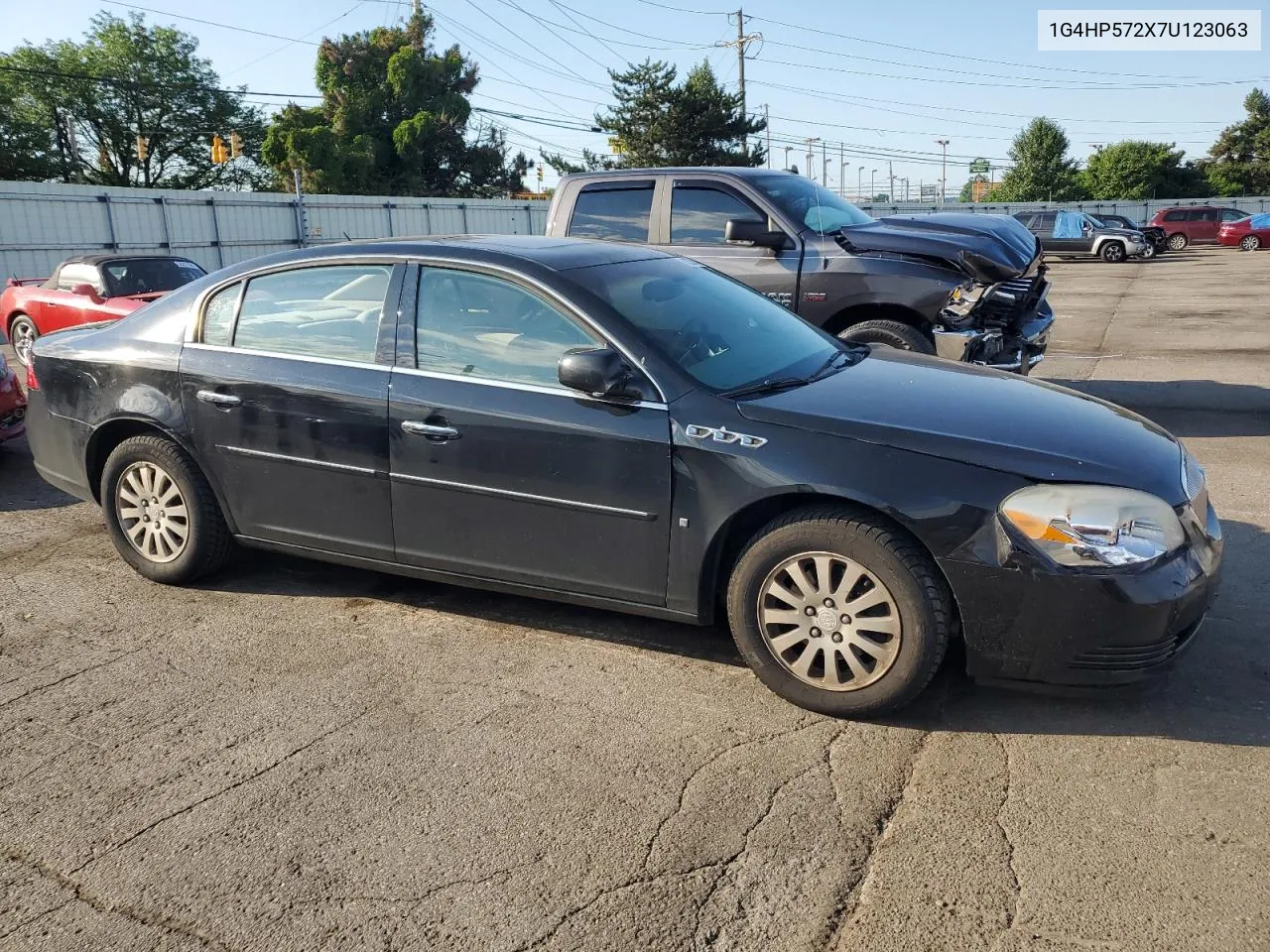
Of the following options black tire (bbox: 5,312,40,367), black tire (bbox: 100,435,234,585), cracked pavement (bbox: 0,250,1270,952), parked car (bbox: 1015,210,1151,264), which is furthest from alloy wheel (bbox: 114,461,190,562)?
parked car (bbox: 1015,210,1151,264)

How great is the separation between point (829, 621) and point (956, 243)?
495 cm

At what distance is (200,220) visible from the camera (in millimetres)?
23781

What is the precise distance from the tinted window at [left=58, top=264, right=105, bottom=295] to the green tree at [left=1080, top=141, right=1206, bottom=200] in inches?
2321

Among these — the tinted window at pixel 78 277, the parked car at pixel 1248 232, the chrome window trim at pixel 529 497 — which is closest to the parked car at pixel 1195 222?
the parked car at pixel 1248 232

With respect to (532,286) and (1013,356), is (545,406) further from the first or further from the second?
(1013,356)

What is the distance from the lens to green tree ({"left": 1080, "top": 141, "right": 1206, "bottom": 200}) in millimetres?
58500

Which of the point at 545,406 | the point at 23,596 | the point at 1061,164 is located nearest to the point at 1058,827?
the point at 545,406

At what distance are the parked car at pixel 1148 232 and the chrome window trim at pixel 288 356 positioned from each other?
111 ft

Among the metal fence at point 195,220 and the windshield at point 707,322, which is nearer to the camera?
the windshield at point 707,322

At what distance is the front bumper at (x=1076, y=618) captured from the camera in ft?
10.8

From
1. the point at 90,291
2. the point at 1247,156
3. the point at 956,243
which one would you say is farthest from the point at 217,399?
the point at 1247,156

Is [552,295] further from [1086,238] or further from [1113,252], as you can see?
[1113,252]

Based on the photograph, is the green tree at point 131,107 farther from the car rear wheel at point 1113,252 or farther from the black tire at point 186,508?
the black tire at point 186,508

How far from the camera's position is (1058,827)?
2.95 meters
